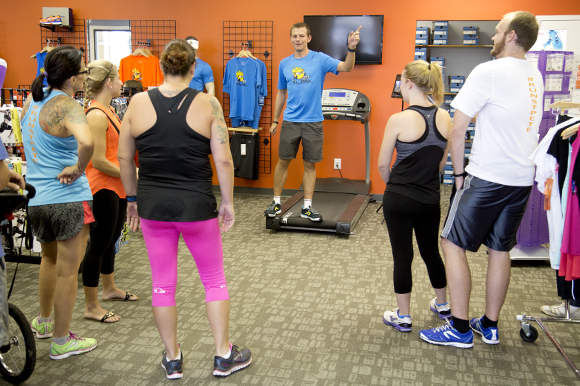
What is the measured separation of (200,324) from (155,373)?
1.67ft

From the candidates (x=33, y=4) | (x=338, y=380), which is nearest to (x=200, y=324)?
(x=338, y=380)

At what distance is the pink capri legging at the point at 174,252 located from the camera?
78.7 inches

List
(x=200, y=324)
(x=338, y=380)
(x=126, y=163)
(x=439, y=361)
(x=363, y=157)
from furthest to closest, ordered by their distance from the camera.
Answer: (x=363, y=157) → (x=200, y=324) → (x=439, y=361) → (x=338, y=380) → (x=126, y=163)

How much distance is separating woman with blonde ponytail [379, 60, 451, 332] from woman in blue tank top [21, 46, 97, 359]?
4.69ft

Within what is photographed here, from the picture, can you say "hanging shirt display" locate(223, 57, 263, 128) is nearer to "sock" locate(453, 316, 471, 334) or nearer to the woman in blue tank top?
the woman in blue tank top

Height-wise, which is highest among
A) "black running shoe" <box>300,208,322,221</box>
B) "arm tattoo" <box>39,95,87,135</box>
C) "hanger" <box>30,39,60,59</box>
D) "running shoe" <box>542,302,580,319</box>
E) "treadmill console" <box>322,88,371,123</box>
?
"hanger" <box>30,39,60,59</box>

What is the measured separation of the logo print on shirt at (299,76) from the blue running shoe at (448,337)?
2.76m

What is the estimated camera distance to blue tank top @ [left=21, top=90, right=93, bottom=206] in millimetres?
2176

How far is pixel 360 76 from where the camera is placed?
596 centimetres

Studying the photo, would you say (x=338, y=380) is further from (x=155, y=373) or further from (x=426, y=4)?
(x=426, y=4)

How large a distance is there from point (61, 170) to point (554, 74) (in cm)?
338

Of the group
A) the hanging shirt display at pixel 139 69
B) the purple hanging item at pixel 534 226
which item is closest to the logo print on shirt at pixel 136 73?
the hanging shirt display at pixel 139 69

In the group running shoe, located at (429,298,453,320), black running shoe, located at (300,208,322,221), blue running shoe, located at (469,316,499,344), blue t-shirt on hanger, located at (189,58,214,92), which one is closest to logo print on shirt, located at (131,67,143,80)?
blue t-shirt on hanger, located at (189,58,214,92)

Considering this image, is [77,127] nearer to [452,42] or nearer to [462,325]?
[462,325]
